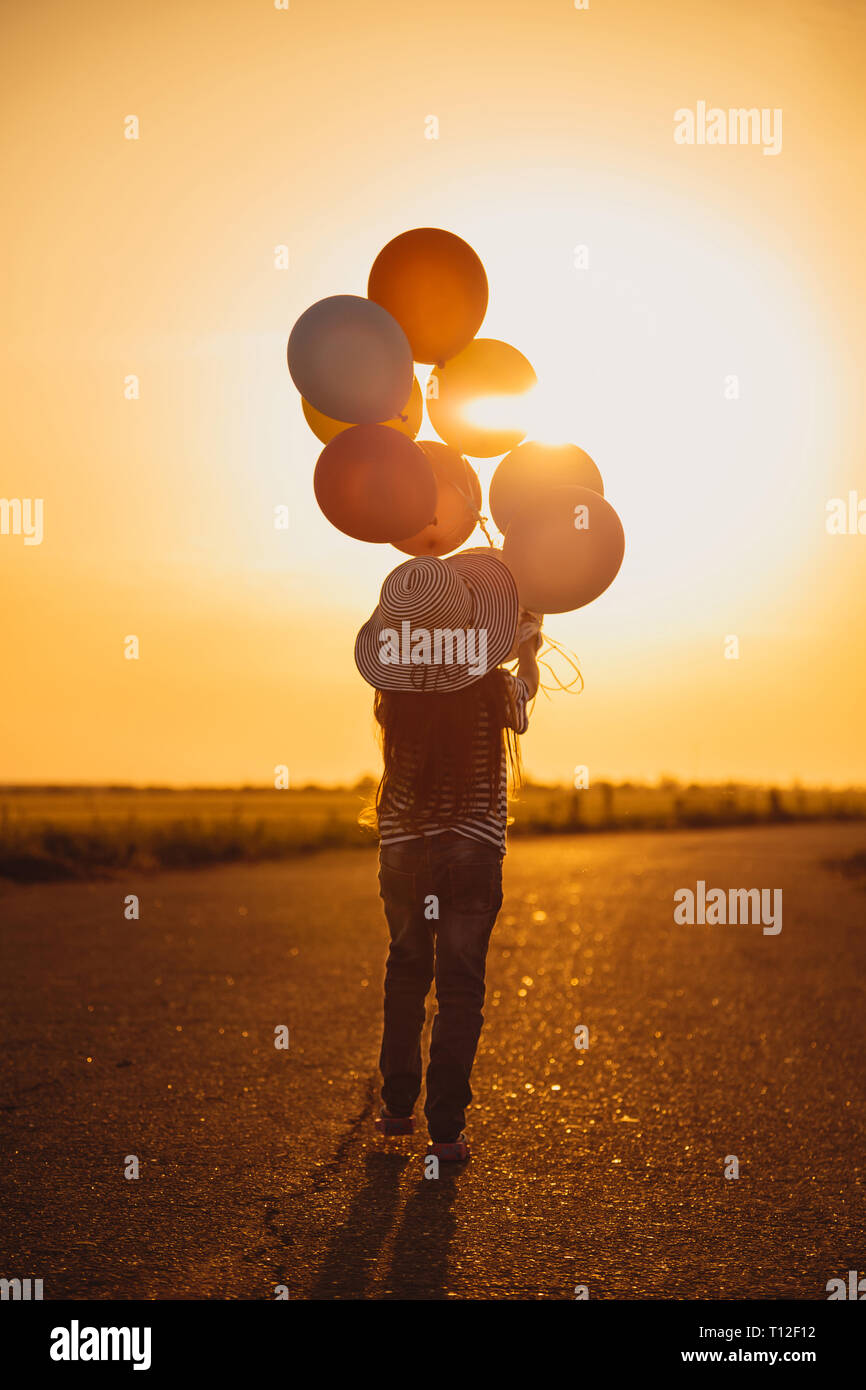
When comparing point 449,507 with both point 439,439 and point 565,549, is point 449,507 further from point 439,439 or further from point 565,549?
point 565,549

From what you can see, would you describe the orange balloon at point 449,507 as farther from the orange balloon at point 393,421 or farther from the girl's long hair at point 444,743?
the girl's long hair at point 444,743

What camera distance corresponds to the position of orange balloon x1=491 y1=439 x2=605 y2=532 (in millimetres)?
4789

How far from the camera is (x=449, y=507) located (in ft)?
16.0

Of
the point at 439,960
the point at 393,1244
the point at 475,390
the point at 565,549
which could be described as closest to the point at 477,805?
the point at 439,960

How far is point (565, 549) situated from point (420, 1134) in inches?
92.6

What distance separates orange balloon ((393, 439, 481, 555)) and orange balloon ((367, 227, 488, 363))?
0.46 meters

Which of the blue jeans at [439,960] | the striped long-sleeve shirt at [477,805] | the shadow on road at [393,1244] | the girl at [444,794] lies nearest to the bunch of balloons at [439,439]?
the girl at [444,794]

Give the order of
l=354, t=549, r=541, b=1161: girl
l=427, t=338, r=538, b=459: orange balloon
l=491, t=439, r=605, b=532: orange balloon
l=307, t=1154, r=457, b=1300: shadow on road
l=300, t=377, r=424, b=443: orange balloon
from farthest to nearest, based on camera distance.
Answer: l=427, t=338, r=538, b=459: orange balloon → l=300, t=377, r=424, b=443: orange balloon → l=491, t=439, r=605, b=532: orange balloon → l=354, t=549, r=541, b=1161: girl → l=307, t=1154, r=457, b=1300: shadow on road

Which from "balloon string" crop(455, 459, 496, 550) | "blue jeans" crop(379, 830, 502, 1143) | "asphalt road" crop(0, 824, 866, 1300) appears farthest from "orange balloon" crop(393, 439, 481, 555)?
"asphalt road" crop(0, 824, 866, 1300)

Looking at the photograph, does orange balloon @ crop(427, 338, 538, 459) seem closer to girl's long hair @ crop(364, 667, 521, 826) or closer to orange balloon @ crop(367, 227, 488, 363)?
orange balloon @ crop(367, 227, 488, 363)

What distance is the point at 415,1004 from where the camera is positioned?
15.0 ft

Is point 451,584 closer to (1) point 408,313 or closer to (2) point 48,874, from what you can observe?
(1) point 408,313
